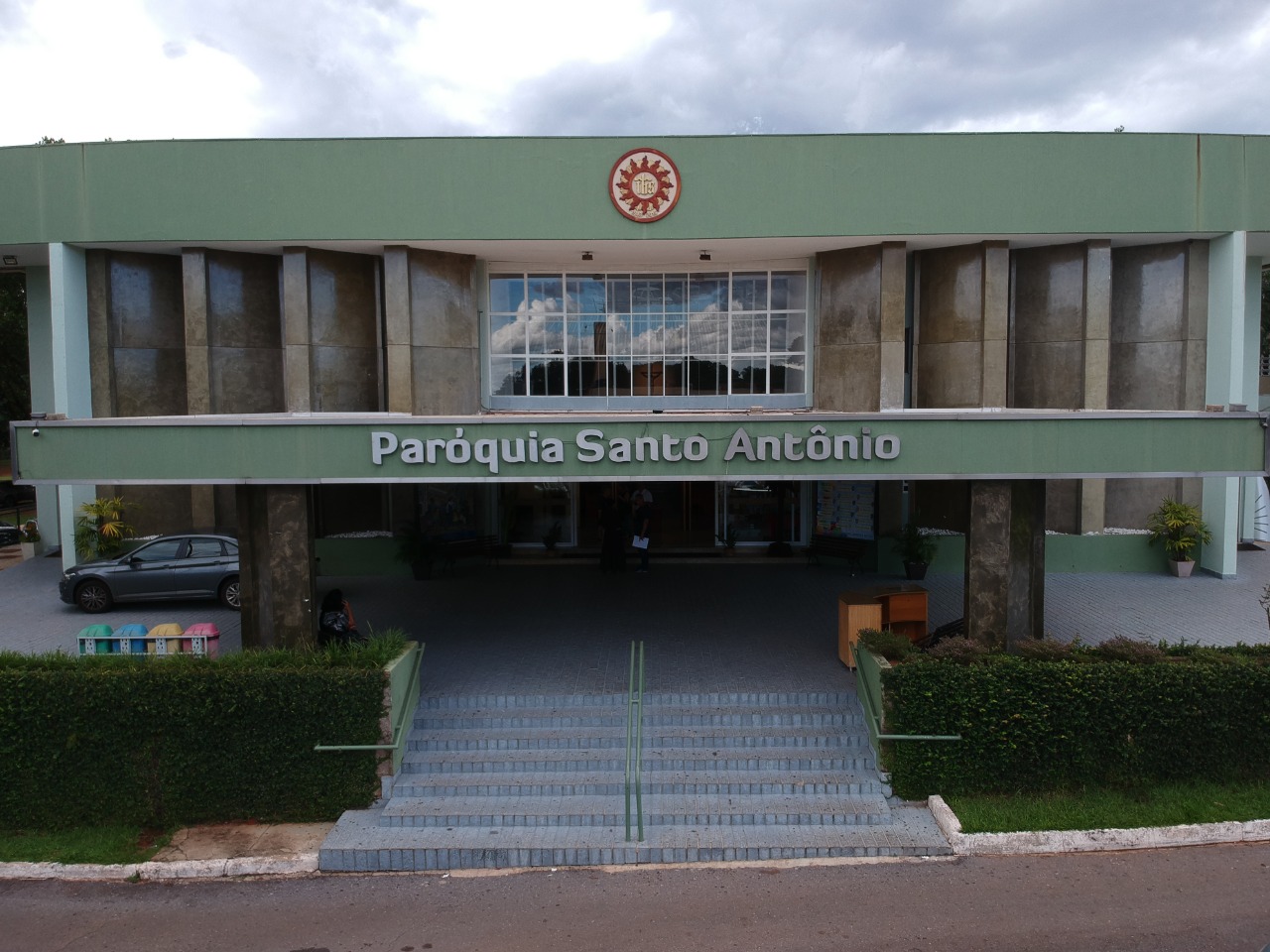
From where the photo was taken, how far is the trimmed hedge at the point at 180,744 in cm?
870

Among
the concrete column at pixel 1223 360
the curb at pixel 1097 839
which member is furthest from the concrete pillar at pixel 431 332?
the concrete column at pixel 1223 360

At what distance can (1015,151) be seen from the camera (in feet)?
53.1

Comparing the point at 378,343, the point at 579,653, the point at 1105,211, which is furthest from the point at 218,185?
the point at 1105,211

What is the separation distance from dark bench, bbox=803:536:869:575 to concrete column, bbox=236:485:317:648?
10.9 meters

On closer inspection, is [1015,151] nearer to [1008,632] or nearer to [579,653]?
[1008,632]

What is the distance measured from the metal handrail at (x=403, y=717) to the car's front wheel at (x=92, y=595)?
25.9 feet

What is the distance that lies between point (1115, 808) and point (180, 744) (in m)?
9.41

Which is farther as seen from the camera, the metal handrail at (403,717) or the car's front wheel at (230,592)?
the car's front wheel at (230,592)

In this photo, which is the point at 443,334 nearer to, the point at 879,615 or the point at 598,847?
the point at 879,615

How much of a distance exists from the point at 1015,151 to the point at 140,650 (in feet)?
54.1

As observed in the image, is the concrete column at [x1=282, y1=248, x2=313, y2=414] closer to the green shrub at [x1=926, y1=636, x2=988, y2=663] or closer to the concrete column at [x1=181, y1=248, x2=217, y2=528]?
the concrete column at [x1=181, y1=248, x2=217, y2=528]

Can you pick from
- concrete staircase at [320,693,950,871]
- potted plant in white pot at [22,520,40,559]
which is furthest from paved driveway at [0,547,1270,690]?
potted plant in white pot at [22,520,40,559]

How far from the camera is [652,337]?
18.9 m

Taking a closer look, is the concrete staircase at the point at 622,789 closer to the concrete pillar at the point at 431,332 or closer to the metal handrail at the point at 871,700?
the metal handrail at the point at 871,700
